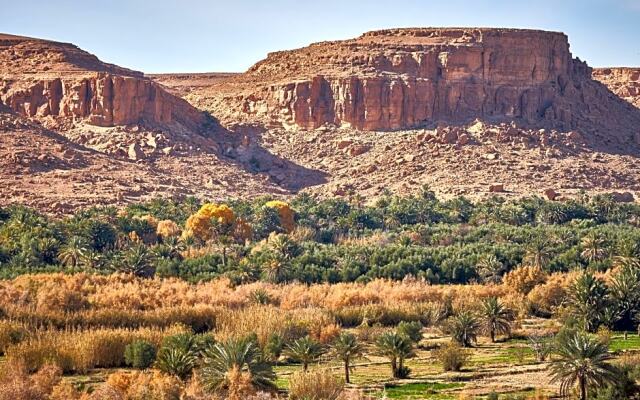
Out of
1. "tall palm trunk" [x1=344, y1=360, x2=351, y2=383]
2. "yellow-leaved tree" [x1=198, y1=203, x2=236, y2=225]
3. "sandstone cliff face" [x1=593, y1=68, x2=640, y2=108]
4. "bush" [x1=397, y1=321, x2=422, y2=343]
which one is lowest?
"bush" [x1=397, y1=321, x2=422, y2=343]

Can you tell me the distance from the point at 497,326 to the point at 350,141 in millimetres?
51633

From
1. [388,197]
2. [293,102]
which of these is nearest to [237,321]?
[388,197]

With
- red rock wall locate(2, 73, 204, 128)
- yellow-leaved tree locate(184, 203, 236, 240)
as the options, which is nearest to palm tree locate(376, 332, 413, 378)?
yellow-leaved tree locate(184, 203, 236, 240)

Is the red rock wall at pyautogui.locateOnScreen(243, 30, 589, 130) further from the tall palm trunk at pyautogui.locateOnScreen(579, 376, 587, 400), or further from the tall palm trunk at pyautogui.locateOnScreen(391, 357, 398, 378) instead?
the tall palm trunk at pyautogui.locateOnScreen(579, 376, 587, 400)

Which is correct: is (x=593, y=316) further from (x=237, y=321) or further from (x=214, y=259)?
(x=214, y=259)

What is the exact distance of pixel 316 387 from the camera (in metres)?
28.0

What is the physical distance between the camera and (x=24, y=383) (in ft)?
90.7

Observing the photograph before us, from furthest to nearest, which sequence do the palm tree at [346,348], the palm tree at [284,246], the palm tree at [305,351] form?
the palm tree at [284,246]
the palm tree at [305,351]
the palm tree at [346,348]

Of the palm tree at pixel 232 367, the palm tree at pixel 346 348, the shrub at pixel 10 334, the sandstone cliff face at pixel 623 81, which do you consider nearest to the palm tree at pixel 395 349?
the palm tree at pixel 346 348

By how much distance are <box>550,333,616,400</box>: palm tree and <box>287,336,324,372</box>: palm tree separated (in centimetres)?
864

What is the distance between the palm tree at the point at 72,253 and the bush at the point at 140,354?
2090 centimetres

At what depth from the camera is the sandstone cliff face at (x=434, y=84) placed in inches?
3831

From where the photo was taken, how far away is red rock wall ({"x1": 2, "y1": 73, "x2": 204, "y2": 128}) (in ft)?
303

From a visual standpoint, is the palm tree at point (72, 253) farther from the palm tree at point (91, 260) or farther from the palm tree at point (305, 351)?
the palm tree at point (305, 351)
